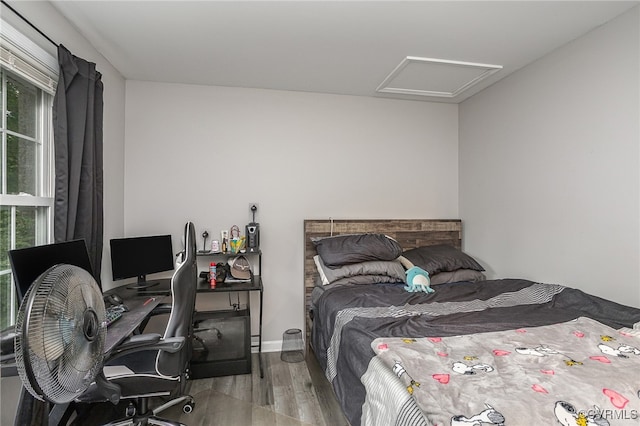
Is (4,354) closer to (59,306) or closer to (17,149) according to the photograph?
(59,306)

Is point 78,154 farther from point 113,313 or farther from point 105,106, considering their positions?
point 113,313

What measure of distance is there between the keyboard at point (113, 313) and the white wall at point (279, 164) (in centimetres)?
113

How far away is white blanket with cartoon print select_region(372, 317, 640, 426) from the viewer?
1.04m

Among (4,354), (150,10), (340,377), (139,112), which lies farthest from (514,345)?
(139,112)

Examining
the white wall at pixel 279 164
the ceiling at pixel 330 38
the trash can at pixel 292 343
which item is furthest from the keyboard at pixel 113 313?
the ceiling at pixel 330 38

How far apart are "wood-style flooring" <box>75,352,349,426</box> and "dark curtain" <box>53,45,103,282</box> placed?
3.77ft

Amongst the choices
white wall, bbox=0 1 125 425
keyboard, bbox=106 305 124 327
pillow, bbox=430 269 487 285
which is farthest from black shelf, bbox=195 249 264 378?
pillow, bbox=430 269 487 285

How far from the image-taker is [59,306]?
1144 mm

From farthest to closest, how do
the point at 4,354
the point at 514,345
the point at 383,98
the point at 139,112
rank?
the point at 383,98, the point at 139,112, the point at 514,345, the point at 4,354

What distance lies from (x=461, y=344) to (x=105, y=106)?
299 centimetres

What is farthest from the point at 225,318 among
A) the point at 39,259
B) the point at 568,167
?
the point at 568,167

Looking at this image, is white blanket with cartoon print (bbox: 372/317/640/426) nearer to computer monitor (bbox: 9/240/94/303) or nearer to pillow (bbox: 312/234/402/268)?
pillow (bbox: 312/234/402/268)

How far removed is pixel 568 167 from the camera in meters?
2.43

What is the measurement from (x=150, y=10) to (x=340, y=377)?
246cm
